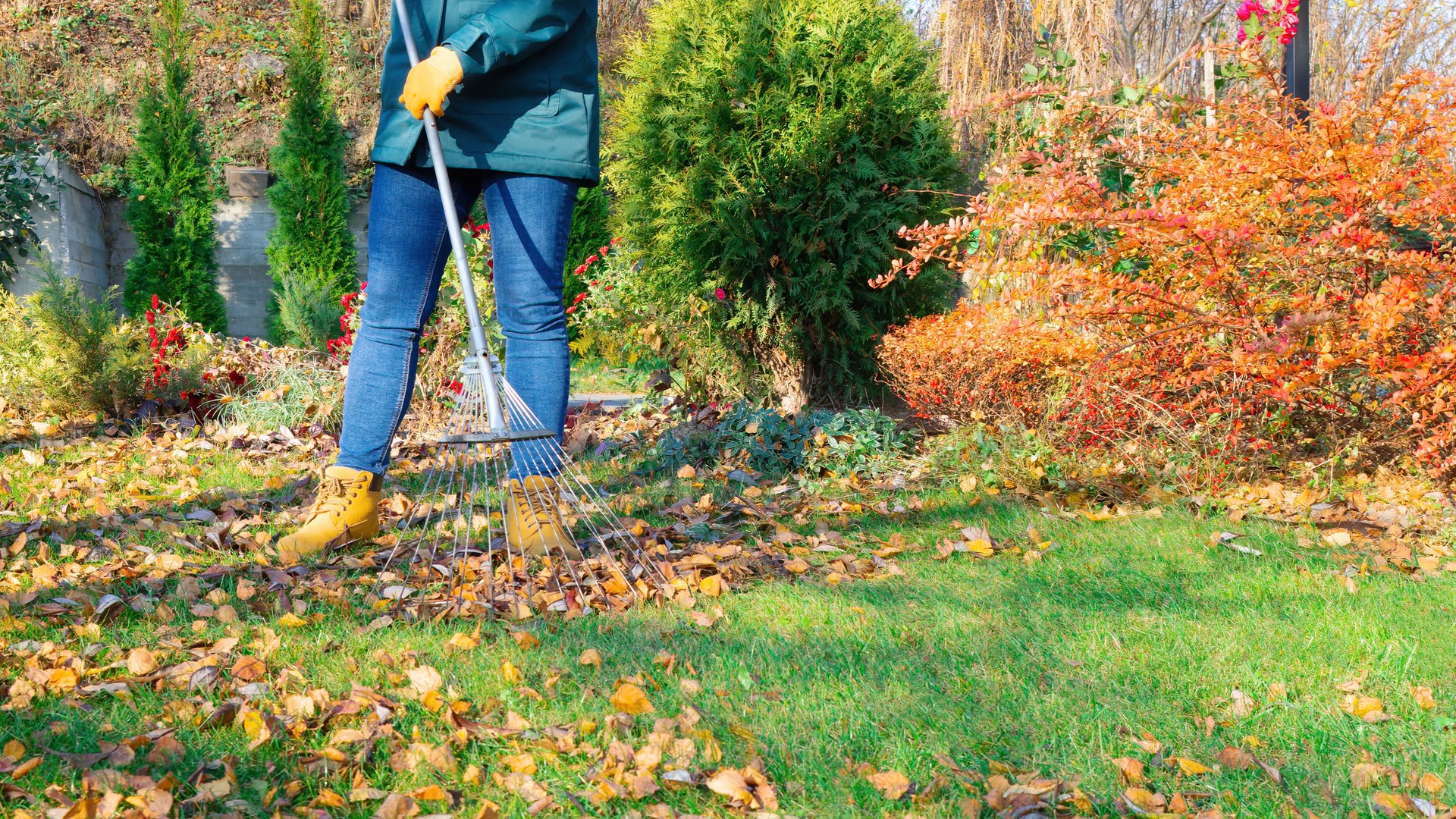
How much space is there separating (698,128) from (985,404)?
1823mm

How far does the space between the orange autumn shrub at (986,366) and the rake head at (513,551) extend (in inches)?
64.3

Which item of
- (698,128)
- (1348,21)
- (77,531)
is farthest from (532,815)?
(1348,21)

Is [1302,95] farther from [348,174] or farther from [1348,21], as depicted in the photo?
[1348,21]

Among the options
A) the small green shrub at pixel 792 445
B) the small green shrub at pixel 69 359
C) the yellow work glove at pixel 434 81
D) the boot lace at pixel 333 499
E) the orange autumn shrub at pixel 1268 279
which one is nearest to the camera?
the yellow work glove at pixel 434 81

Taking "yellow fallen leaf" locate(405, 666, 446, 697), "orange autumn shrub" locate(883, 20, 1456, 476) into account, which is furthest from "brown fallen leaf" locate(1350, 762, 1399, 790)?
"orange autumn shrub" locate(883, 20, 1456, 476)

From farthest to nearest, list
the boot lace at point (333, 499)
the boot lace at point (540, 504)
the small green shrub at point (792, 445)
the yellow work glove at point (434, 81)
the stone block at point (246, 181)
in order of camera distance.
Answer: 1. the stone block at point (246, 181)
2. the small green shrub at point (792, 445)
3. the boot lace at point (333, 499)
4. the boot lace at point (540, 504)
5. the yellow work glove at point (434, 81)

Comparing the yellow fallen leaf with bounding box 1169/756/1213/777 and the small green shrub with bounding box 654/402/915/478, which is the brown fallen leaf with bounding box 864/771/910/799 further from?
the small green shrub with bounding box 654/402/915/478

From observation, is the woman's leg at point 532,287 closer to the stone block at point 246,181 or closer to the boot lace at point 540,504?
the boot lace at point 540,504

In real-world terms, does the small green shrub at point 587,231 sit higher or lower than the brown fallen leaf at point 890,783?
higher

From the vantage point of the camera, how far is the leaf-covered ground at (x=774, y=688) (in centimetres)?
140

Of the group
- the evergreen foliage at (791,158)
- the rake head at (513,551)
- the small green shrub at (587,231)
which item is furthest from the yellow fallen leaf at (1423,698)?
the small green shrub at (587,231)

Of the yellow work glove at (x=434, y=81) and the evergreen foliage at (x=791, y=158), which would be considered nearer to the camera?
the yellow work glove at (x=434, y=81)

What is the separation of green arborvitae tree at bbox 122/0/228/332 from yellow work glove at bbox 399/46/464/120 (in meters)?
6.90

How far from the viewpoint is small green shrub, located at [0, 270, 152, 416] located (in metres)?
4.38
